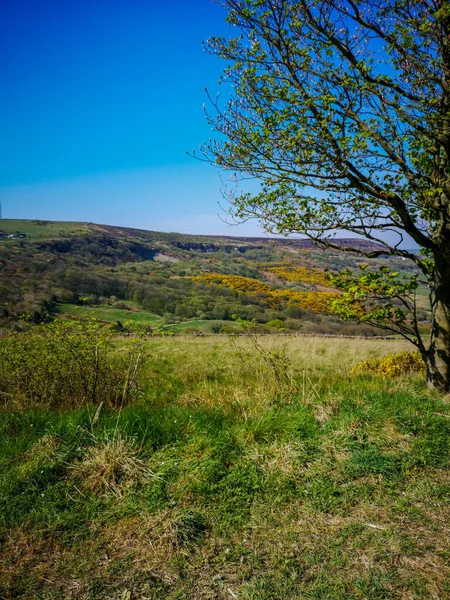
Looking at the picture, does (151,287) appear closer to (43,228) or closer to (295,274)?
(295,274)

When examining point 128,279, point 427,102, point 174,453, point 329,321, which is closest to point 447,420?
point 174,453

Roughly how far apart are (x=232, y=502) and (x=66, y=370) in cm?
448

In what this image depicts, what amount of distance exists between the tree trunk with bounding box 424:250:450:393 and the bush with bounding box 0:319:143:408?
217 inches

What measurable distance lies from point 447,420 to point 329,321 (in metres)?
54.1

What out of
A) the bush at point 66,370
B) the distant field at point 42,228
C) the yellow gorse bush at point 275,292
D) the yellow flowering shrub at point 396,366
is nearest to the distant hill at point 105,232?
the distant field at point 42,228

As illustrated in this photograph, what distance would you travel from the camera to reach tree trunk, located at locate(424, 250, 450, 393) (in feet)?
20.3

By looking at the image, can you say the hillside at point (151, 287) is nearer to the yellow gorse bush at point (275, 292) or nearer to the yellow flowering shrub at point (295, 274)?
the yellow gorse bush at point (275, 292)

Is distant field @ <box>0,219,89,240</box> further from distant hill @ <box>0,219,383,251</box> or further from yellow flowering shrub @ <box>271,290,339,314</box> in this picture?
yellow flowering shrub @ <box>271,290,339,314</box>

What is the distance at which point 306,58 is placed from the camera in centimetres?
576

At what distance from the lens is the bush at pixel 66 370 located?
6.16 meters

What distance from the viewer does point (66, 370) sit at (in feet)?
20.9

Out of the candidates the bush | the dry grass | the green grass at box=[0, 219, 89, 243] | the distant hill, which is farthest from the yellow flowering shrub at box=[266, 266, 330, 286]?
the dry grass

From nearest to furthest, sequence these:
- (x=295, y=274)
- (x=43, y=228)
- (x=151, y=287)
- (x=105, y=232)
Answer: (x=151, y=287) → (x=295, y=274) → (x=43, y=228) → (x=105, y=232)

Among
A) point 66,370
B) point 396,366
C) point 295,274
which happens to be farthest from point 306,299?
point 66,370
